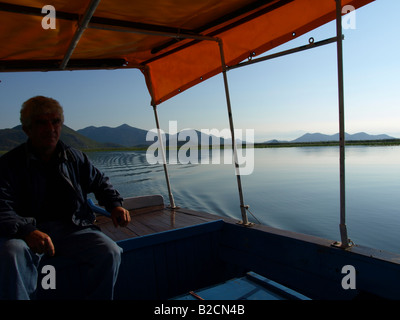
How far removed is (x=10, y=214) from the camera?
5.55ft

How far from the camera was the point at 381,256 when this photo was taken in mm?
1845

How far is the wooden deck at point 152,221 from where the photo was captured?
295 centimetres

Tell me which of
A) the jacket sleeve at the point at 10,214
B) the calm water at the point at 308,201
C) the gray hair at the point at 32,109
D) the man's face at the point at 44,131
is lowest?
the calm water at the point at 308,201

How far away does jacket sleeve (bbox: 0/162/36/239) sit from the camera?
5.41 feet

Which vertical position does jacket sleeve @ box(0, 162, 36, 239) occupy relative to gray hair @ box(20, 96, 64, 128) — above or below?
below

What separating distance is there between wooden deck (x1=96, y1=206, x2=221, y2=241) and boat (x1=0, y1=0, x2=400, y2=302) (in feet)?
0.08

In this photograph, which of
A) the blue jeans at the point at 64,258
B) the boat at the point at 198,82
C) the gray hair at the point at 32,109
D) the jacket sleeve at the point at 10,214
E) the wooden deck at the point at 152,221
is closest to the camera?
the blue jeans at the point at 64,258

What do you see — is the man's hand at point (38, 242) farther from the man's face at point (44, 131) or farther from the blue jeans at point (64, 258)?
the man's face at point (44, 131)

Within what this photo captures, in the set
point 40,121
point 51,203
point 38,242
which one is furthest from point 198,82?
point 38,242

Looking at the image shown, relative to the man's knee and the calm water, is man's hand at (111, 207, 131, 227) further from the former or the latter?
the calm water

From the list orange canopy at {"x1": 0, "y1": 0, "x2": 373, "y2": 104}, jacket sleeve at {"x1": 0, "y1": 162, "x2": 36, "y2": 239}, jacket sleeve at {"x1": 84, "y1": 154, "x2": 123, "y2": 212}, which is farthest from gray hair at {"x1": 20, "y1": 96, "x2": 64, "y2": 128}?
orange canopy at {"x1": 0, "y1": 0, "x2": 373, "y2": 104}

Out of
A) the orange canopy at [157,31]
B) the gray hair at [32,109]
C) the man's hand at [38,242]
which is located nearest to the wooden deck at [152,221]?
the man's hand at [38,242]
